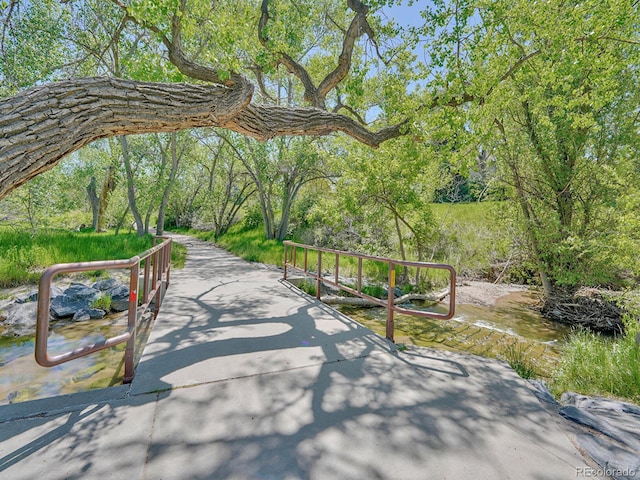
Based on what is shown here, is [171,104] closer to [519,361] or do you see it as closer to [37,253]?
[519,361]

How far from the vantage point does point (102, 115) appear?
3.05 m

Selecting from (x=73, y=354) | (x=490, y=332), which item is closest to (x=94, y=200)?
(x=73, y=354)

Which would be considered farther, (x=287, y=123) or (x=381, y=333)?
(x=381, y=333)

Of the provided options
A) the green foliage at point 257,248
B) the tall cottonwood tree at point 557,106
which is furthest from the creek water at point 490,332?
the green foliage at point 257,248

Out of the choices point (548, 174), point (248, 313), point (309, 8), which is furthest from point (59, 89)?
point (548, 174)

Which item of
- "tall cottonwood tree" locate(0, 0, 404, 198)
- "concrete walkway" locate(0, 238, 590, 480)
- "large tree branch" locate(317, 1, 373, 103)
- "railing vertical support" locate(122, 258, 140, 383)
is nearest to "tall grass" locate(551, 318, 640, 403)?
"concrete walkway" locate(0, 238, 590, 480)

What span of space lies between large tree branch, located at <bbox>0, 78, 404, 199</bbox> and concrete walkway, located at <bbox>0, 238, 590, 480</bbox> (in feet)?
6.46

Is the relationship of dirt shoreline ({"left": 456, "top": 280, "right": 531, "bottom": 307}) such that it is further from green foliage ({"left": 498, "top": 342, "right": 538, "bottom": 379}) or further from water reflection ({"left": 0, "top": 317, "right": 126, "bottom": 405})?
water reflection ({"left": 0, "top": 317, "right": 126, "bottom": 405})

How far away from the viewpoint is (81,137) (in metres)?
2.96

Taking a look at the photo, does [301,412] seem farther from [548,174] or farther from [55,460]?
[548,174]

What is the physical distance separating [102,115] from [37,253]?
7.21m

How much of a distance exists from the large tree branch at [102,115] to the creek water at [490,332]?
4.06 meters

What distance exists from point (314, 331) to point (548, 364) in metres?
3.51

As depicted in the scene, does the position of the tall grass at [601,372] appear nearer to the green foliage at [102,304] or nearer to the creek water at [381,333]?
the creek water at [381,333]
